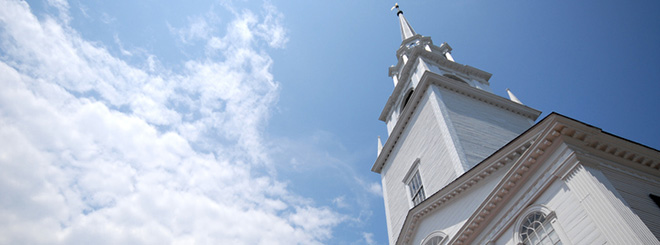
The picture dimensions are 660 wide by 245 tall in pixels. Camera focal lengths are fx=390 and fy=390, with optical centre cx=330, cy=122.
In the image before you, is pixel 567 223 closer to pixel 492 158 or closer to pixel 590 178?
pixel 590 178

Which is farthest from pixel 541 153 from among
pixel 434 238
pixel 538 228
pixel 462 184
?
pixel 434 238

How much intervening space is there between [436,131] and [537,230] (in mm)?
11556

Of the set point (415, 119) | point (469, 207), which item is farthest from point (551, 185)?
point (415, 119)

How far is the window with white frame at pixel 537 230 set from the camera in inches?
441

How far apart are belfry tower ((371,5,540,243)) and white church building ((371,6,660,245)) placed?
79mm

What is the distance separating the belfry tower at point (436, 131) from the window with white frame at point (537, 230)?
6734 millimetres

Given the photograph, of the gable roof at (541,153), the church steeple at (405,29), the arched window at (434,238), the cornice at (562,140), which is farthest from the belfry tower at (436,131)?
the church steeple at (405,29)

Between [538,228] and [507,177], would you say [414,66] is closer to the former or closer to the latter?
[507,177]

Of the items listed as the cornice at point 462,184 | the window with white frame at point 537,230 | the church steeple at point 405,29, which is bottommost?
the window with white frame at point 537,230

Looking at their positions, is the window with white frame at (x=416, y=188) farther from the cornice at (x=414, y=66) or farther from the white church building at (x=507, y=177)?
the cornice at (x=414, y=66)

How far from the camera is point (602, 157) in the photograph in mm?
11742

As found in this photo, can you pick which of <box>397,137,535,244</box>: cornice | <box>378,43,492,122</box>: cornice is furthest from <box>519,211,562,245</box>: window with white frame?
<box>378,43,492,122</box>: cornice

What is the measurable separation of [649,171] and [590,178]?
3569 mm

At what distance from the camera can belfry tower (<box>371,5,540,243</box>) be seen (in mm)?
21375
